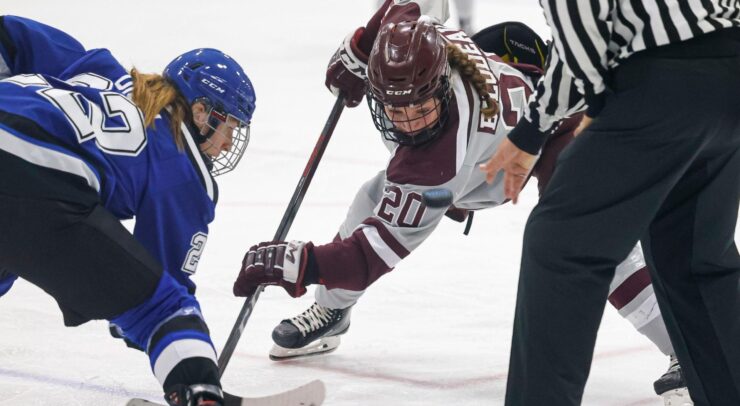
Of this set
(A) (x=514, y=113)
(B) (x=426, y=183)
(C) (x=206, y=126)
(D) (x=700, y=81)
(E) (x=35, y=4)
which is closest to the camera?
(D) (x=700, y=81)

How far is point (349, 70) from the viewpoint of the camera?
2.76m

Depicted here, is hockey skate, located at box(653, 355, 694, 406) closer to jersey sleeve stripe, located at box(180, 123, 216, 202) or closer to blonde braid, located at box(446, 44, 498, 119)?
blonde braid, located at box(446, 44, 498, 119)

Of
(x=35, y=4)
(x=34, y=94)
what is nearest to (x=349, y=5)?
(x=35, y=4)

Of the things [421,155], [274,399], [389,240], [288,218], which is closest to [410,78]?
[421,155]

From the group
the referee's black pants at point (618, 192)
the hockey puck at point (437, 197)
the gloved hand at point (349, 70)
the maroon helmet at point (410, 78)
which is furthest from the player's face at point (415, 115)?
the referee's black pants at point (618, 192)

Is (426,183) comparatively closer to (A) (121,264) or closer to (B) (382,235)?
(B) (382,235)

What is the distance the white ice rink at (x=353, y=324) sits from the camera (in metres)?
2.47

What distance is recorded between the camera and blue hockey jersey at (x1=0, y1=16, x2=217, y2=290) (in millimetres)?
1865

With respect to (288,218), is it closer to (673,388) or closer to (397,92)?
(397,92)

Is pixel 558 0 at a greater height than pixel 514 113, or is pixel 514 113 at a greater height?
pixel 558 0

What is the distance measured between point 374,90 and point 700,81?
0.85 metres

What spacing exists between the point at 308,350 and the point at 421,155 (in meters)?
0.71

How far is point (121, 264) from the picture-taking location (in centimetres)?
185

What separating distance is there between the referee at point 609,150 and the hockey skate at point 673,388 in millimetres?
Answer: 707
